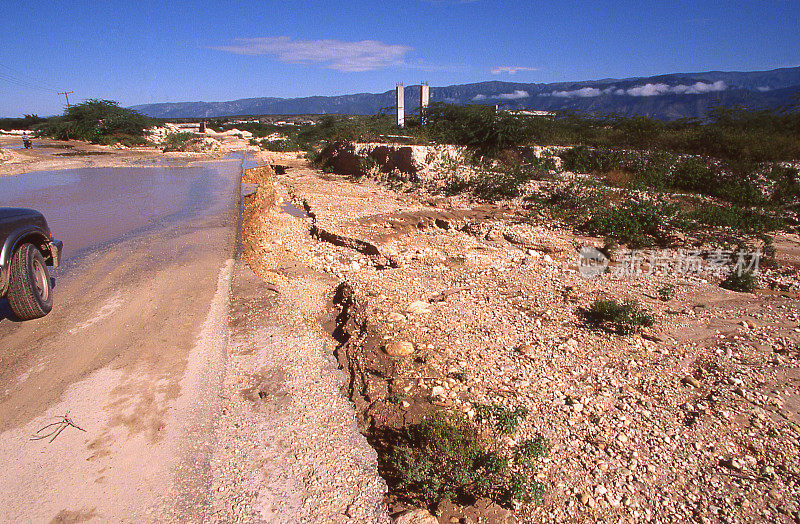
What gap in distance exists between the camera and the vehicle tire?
14.9ft

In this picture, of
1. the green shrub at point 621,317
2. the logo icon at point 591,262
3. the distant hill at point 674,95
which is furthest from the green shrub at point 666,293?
the distant hill at point 674,95

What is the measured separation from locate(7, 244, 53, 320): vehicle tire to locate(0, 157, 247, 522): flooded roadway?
171 millimetres

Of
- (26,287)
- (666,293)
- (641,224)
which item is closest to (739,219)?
(641,224)

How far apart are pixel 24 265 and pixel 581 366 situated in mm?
5599

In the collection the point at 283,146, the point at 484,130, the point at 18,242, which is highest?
the point at 484,130

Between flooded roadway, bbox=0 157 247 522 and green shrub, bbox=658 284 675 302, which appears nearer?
flooded roadway, bbox=0 157 247 522

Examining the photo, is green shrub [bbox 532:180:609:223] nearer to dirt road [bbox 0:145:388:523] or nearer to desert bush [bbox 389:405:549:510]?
dirt road [bbox 0:145:388:523]

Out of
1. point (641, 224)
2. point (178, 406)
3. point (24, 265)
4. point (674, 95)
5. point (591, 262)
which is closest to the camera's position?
point (178, 406)

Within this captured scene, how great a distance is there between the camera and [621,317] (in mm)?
4496

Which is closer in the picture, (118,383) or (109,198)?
(118,383)

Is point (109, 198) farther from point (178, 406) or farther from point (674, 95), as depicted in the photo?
point (674, 95)

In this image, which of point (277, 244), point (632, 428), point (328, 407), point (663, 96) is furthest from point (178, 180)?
point (663, 96)

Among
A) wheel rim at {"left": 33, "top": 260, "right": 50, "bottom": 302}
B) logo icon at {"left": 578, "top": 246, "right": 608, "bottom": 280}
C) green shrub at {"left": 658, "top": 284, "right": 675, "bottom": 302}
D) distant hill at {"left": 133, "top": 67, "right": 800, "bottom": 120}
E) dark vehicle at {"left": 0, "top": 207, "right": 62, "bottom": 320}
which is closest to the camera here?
dark vehicle at {"left": 0, "top": 207, "right": 62, "bottom": 320}

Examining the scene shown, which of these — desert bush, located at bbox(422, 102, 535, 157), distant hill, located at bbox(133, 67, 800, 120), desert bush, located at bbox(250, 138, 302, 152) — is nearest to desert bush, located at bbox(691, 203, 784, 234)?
desert bush, located at bbox(422, 102, 535, 157)
